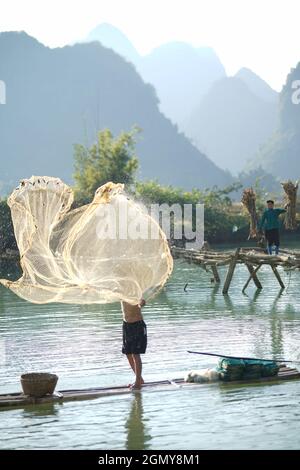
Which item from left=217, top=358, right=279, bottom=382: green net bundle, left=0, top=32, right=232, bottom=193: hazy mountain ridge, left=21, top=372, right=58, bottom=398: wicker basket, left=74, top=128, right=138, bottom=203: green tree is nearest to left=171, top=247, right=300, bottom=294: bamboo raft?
left=217, top=358, right=279, bottom=382: green net bundle

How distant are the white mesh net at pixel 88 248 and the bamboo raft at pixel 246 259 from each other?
750cm

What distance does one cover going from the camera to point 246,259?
19.0m

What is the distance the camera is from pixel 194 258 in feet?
69.8

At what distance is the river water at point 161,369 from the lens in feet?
27.3

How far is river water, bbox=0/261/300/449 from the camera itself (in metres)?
8.31

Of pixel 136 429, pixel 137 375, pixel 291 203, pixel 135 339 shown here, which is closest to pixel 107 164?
pixel 291 203

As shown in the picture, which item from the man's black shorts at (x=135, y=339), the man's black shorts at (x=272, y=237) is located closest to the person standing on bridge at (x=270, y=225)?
the man's black shorts at (x=272, y=237)

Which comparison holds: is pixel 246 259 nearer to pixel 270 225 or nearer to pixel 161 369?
pixel 270 225

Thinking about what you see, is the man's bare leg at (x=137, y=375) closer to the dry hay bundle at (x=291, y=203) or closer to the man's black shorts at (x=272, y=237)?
the man's black shorts at (x=272, y=237)

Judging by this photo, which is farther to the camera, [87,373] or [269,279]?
[269,279]

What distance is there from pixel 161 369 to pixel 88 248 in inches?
72.5

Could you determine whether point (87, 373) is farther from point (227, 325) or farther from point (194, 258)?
point (194, 258)
